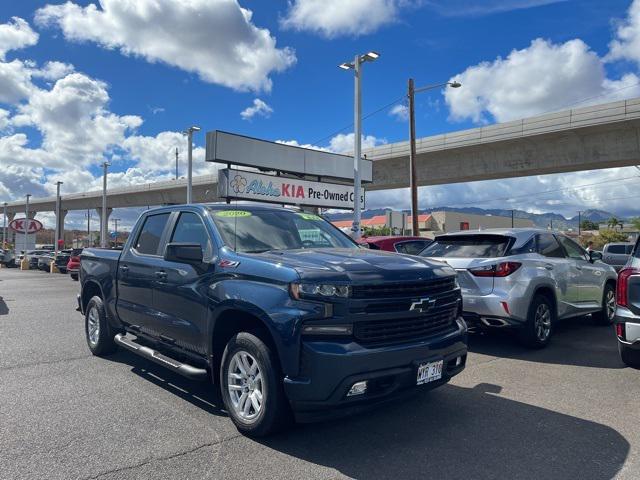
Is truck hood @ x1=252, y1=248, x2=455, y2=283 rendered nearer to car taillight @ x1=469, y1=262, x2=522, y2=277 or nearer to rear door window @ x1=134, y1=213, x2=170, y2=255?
rear door window @ x1=134, y1=213, x2=170, y2=255

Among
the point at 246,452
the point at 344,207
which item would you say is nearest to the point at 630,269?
the point at 246,452

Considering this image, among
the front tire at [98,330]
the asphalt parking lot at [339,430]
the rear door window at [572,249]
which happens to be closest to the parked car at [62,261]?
the front tire at [98,330]

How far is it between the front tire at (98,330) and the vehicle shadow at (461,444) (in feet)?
11.7

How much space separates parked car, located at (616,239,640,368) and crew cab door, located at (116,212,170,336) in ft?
16.0

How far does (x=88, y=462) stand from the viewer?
3633 mm

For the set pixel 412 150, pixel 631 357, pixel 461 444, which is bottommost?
pixel 461 444

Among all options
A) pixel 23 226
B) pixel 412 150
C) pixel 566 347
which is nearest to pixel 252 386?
pixel 566 347

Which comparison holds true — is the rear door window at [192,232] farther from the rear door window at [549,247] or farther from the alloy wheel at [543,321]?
the rear door window at [549,247]

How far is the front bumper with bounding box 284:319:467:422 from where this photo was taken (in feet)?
11.6

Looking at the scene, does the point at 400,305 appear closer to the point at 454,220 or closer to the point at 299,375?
the point at 299,375

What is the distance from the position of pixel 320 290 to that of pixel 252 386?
1019mm

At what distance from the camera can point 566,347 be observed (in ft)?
24.3

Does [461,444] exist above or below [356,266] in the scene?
below

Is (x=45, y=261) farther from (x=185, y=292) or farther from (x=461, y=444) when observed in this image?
(x=461, y=444)
